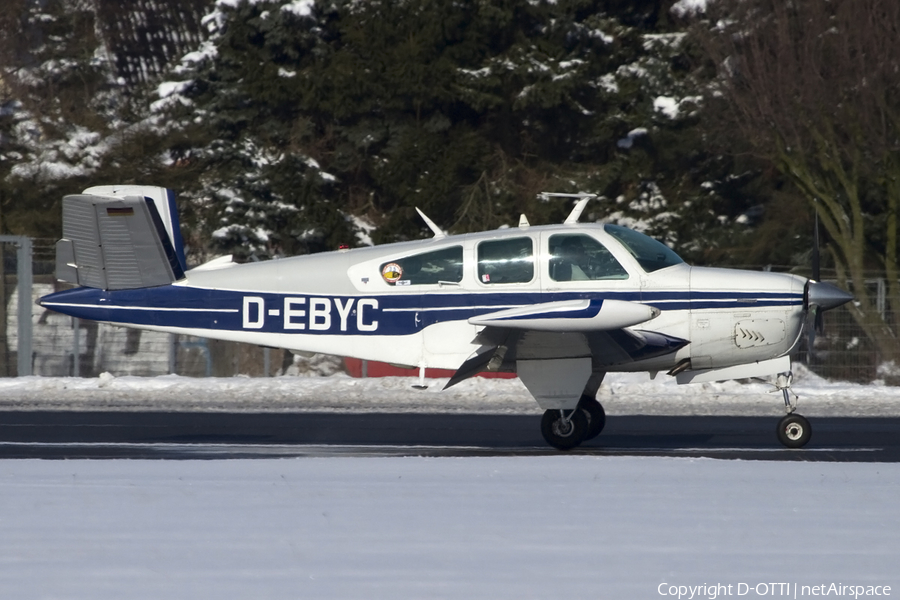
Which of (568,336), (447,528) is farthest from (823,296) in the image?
(447,528)

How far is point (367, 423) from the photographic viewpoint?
44.2 ft

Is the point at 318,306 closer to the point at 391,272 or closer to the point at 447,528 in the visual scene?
the point at 391,272


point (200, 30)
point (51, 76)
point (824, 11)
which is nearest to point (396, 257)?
point (824, 11)

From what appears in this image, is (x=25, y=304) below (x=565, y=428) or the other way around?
the other way around

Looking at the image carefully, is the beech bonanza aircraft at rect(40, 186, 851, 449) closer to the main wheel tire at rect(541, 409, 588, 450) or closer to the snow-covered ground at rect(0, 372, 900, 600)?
the main wheel tire at rect(541, 409, 588, 450)

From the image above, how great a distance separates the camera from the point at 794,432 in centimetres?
1041

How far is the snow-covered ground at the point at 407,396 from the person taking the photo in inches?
619

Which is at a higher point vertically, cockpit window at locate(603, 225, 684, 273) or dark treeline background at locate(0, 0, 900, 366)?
dark treeline background at locate(0, 0, 900, 366)

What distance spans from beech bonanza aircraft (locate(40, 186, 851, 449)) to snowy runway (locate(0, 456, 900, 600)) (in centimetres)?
141

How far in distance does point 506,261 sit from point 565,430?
166 cm

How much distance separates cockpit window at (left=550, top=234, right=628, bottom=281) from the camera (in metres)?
10.2

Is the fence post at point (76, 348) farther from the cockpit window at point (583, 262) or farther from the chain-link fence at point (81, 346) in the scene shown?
the cockpit window at point (583, 262)

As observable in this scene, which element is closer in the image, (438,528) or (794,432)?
(438,528)

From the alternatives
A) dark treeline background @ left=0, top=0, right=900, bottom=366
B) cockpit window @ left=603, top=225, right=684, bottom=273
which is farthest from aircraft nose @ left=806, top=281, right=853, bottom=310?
dark treeline background @ left=0, top=0, right=900, bottom=366
